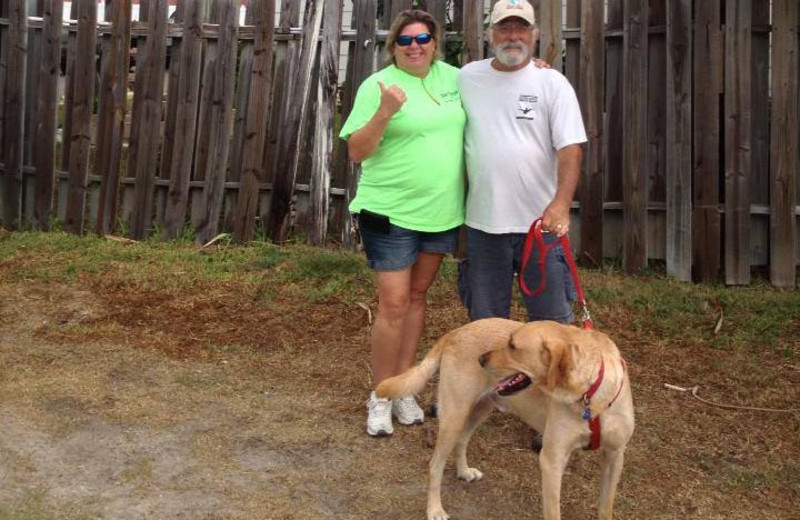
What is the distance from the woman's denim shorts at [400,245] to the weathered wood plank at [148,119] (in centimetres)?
373

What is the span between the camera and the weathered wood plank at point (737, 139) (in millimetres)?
6391

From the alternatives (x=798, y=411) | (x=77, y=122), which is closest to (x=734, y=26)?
(x=798, y=411)

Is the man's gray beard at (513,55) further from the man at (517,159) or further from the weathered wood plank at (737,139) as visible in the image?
the weathered wood plank at (737,139)

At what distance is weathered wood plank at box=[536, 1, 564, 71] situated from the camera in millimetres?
6641

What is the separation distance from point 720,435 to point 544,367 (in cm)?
167

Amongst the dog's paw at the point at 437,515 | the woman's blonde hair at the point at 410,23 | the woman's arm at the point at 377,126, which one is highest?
the woman's blonde hair at the point at 410,23

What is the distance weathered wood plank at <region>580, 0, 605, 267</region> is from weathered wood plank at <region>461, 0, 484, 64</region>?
0.66 m

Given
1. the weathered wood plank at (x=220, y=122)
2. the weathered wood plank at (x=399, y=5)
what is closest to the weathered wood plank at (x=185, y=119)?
the weathered wood plank at (x=220, y=122)

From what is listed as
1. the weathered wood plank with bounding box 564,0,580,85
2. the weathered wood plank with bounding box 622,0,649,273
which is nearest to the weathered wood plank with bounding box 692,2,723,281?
the weathered wood plank with bounding box 622,0,649,273

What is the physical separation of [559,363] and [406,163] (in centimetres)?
131

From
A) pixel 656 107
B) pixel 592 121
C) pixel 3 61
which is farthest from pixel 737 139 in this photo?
pixel 3 61

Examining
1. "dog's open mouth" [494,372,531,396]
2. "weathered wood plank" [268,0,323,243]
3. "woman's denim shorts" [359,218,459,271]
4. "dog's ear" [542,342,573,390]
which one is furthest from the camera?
"weathered wood plank" [268,0,323,243]

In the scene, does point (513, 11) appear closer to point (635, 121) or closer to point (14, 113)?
point (635, 121)

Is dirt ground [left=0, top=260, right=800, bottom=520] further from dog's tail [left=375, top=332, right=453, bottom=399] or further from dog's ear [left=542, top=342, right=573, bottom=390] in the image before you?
dog's ear [left=542, top=342, right=573, bottom=390]
